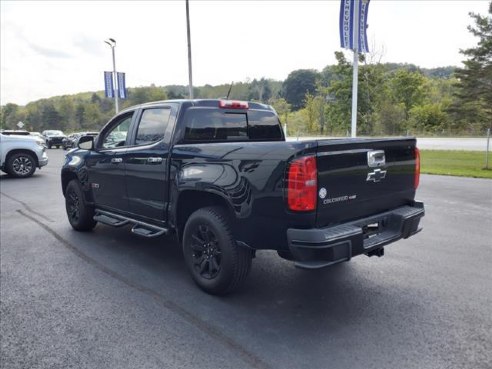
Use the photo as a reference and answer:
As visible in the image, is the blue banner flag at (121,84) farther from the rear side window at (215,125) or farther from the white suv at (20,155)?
the rear side window at (215,125)

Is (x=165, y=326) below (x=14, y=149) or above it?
below

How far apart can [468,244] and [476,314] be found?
236 centimetres

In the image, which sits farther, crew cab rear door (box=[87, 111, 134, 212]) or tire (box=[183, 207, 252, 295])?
crew cab rear door (box=[87, 111, 134, 212])

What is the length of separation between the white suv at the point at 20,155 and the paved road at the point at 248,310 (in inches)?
376

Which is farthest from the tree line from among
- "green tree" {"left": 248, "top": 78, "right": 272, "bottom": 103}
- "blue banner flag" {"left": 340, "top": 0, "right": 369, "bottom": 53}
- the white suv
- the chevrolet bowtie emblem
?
the chevrolet bowtie emblem

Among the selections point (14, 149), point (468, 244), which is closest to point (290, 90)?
point (14, 149)

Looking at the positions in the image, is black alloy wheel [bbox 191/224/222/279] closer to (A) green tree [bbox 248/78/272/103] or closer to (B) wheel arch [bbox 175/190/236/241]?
(B) wheel arch [bbox 175/190/236/241]

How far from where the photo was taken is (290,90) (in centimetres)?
10006

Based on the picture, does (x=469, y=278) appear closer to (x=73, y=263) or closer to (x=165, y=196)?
(x=165, y=196)

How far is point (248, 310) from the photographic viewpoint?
360 centimetres

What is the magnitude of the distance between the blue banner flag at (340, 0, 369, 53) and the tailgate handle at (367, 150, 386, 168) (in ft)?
41.5

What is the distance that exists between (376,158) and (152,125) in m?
2.60

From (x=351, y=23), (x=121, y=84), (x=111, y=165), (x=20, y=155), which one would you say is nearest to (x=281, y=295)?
(x=111, y=165)

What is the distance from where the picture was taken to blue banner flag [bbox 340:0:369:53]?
1463cm
